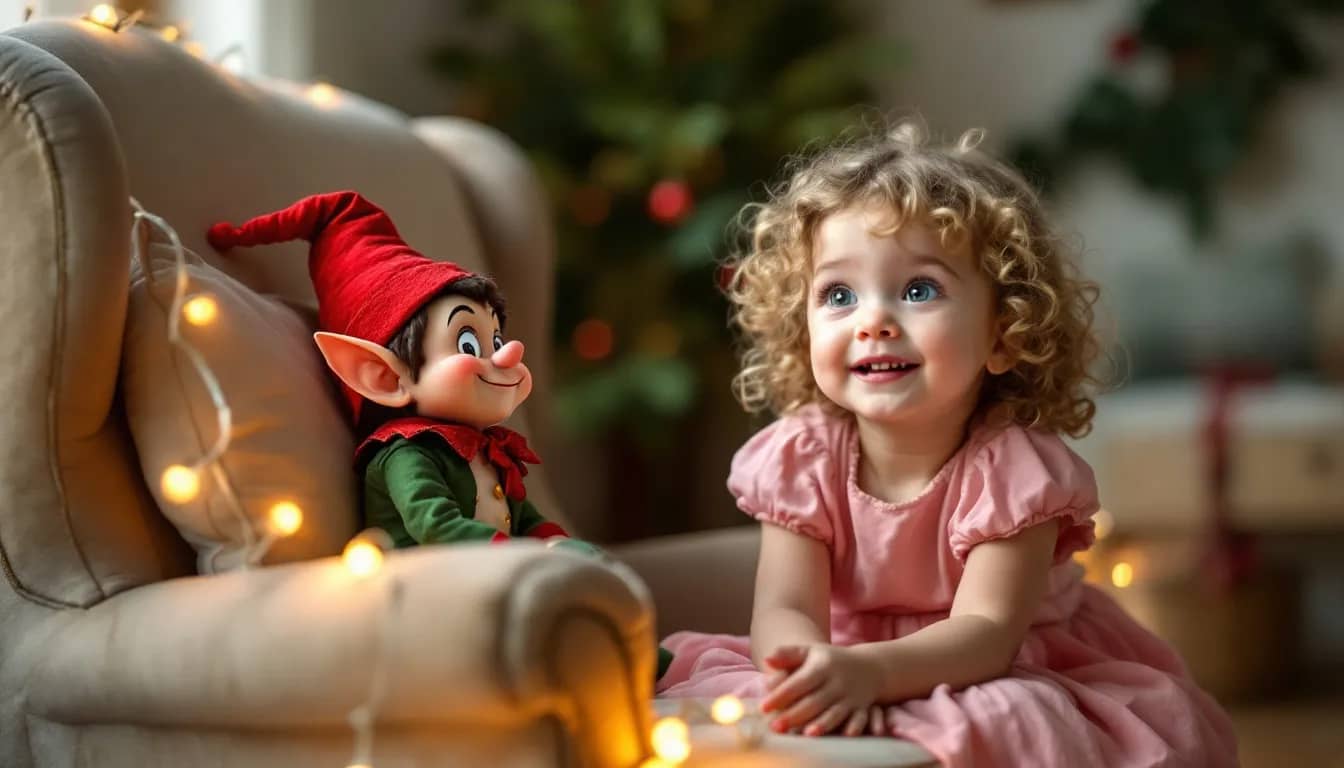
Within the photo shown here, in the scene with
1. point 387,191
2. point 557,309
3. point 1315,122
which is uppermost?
point 1315,122

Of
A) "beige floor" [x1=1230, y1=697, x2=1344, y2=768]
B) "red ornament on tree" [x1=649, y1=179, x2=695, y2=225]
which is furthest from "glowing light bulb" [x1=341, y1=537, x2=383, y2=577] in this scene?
"red ornament on tree" [x1=649, y1=179, x2=695, y2=225]

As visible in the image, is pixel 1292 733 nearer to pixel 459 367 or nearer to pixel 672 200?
pixel 672 200

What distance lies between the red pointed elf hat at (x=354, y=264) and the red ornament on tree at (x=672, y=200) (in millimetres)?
1693

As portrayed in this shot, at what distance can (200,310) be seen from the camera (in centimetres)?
119

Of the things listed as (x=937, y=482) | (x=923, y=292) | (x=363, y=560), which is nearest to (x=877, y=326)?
(x=923, y=292)

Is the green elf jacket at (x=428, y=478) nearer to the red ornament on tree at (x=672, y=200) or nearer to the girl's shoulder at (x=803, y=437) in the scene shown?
the girl's shoulder at (x=803, y=437)

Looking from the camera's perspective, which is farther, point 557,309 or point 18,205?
point 557,309

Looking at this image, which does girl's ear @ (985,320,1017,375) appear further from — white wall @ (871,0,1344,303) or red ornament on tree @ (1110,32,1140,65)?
red ornament on tree @ (1110,32,1140,65)

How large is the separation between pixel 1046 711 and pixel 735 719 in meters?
0.24

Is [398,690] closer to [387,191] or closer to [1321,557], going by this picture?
[387,191]

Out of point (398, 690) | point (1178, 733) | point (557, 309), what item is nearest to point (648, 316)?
point (557, 309)

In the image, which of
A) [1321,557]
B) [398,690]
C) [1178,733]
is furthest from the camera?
[1321,557]

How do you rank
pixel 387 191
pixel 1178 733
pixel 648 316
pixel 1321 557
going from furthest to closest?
pixel 1321 557, pixel 648 316, pixel 387 191, pixel 1178 733

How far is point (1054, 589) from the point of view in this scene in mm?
1452
